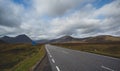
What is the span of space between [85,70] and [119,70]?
2.26 m

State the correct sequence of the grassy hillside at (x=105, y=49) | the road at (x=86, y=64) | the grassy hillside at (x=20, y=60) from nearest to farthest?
the road at (x=86, y=64) < the grassy hillside at (x=20, y=60) < the grassy hillside at (x=105, y=49)

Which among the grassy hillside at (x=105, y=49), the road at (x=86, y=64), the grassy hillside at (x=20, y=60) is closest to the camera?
the road at (x=86, y=64)

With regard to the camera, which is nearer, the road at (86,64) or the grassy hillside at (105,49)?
the road at (86,64)

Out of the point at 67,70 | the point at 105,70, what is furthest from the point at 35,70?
the point at 105,70

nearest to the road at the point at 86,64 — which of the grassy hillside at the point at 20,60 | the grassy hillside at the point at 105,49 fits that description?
the grassy hillside at the point at 20,60

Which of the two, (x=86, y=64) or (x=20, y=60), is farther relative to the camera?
(x=20, y=60)

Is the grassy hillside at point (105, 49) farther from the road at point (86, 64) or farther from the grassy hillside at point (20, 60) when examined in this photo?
the grassy hillside at point (20, 60)

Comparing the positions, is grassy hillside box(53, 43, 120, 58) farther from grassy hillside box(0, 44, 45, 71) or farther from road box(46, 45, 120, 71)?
grassy hillside box(0, 44, 45, 71)

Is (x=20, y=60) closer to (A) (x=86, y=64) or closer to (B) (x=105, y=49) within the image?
(B) (x=105, y=49)

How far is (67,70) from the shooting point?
1039 cm

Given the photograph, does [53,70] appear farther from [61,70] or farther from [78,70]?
[78,70]

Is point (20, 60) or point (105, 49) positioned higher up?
point (105, 49)

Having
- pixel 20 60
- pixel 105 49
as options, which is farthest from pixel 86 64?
pixel 20 60

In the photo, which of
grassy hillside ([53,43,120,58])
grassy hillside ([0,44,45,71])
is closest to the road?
grassy hillside ([0,44,45,71])
